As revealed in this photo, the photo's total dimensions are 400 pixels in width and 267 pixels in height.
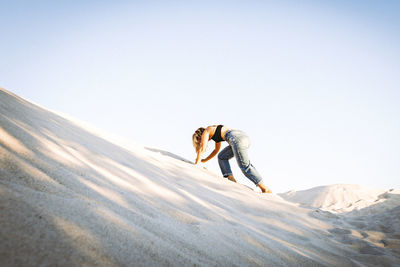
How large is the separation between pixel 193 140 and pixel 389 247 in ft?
10.6

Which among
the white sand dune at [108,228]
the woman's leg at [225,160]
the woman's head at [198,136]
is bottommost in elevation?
the white sand dune at [108,228]

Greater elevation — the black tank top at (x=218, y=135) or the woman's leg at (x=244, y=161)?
the black tank top at (x=218, y=135)

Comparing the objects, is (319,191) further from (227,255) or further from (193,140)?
(227,255)

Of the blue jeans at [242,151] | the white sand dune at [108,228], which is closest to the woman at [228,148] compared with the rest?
the blue jeans at [242,151]

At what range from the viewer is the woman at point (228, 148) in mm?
3402

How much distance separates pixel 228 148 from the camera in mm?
3992

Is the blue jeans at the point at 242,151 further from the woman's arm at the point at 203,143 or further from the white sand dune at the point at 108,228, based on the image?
the white sand dune at the point at 108,228

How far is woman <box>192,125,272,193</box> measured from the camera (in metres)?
3.40

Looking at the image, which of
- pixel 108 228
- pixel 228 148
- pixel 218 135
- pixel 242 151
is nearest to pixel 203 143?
pixel 218 135

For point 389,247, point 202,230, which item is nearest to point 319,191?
point 389,247

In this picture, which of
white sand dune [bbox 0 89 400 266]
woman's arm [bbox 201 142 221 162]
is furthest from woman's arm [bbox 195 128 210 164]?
white sand dune [bbox 0 89 400 266]

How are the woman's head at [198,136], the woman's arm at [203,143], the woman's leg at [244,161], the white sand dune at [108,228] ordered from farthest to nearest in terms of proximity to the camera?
the woman's head at [198,136] < the woman's arm at [203,143] < the woman's leg at [244,161] < the white sand dune at [108,228]

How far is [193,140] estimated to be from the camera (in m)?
4.21

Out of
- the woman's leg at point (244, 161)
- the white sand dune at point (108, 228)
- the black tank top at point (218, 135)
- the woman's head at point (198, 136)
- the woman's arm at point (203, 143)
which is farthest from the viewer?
the woman's head at point (198, 136)
